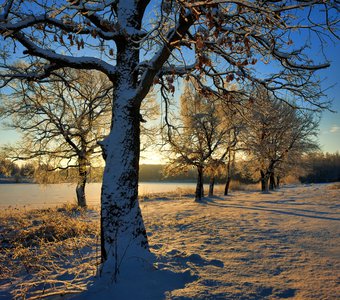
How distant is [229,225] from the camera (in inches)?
311

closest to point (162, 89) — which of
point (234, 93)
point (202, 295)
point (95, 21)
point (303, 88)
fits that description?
point (234, 93)

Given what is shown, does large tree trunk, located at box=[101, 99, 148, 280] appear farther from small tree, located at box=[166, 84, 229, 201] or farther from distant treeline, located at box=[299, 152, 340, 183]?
distant treeline, located at box=[299, 152, 340, 183]

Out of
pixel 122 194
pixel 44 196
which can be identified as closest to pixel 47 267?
pixel 122 194

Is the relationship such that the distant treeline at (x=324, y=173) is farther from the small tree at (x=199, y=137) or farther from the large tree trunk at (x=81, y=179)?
the large tree trunk at (x=81, y=179)

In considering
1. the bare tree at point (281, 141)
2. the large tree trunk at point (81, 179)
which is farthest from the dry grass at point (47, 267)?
the bare tree at point (281, 141)

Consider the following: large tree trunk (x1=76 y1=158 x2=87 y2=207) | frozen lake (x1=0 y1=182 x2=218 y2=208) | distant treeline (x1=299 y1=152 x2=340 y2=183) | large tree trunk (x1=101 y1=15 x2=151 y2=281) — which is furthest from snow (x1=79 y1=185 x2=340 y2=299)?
distant treeline (x1=299 y1=152 x2=340 y2=183)

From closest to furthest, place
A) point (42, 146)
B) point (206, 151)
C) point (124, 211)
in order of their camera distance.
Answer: point (124, 211) < point (42, 146) < point (206, 151)

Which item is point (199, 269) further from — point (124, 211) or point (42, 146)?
point (42, 146)

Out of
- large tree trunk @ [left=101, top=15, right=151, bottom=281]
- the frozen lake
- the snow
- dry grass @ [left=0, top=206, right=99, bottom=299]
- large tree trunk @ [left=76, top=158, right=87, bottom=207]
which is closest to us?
the snow

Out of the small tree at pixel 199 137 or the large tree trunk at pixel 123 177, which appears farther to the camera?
the small tree at pixel 199 137

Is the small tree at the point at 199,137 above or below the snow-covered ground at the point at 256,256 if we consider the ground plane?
above

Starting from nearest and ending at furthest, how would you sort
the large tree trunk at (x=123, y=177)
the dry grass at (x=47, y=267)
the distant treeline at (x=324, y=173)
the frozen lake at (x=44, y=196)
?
the dry grass at (x=47, y=267) < the large tree trunk at (x=123, y=177) < the frozen lake at (x=44, y=196) < the distant treeline at (x=324, y=173)

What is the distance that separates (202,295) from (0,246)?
5903 mm

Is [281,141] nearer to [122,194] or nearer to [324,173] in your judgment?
[122,194]
